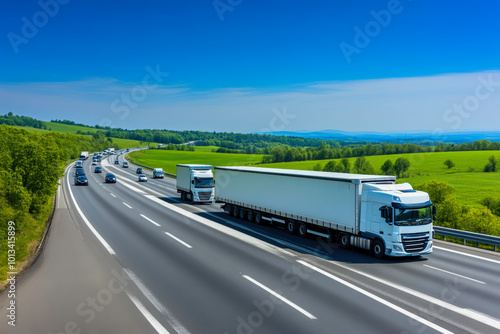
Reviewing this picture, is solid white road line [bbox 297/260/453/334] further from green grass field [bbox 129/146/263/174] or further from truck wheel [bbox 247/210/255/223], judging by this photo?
green grass field [bbox 129/146/263/174]

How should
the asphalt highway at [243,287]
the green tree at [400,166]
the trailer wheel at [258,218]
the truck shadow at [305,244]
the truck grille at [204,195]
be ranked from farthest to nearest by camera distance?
1. the green tree at [400,166]
2. the truck grille at [204,195]
3. the trailer wheel at [258,218]
4. the truck shadow at [305,244]
5. the asphalt highway at [243,287]

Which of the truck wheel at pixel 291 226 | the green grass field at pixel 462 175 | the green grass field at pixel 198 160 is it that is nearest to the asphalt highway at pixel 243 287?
the truck wheel at pixel 291 226

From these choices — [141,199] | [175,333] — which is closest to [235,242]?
[175,333]

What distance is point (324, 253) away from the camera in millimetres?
18750

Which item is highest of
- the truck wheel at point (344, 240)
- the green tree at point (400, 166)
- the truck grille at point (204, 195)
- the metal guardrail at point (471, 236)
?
the truck wheel at point (344, 240)

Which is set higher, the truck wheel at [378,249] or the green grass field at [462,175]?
the truck wheel at [378,249]

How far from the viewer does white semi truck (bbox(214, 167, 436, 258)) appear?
17.4 m

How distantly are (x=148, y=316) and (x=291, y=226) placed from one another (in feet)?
44.2

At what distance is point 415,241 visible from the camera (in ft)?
57.4

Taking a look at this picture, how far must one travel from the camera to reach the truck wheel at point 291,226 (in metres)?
23.2

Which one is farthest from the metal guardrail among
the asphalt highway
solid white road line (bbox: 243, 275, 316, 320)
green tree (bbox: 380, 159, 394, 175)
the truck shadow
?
green tree (bbox: 380, 159, 394, 175)

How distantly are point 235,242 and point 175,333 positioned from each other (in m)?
11.1

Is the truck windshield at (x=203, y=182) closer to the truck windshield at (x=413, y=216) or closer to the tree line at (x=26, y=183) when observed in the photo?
the tree line at (x=26, y=183)

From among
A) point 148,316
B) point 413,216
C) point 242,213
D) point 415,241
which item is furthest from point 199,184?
point 148,316
